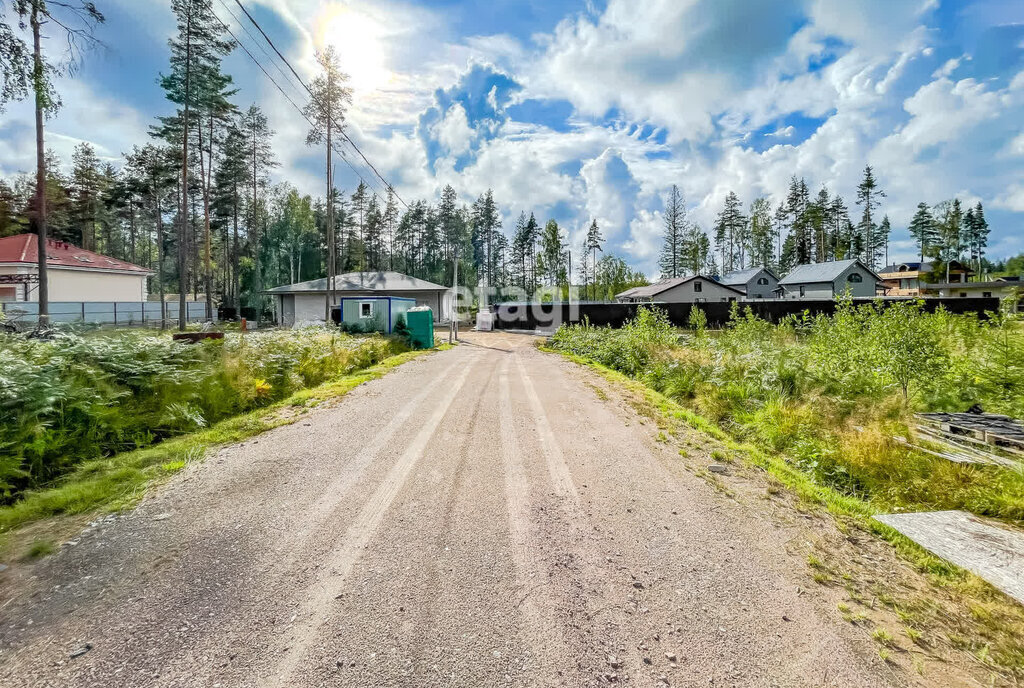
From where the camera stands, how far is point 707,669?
6.23ft

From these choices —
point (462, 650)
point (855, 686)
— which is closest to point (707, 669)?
point (855, 686)

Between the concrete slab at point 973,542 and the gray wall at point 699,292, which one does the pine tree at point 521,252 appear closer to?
the gray wall at point 699,292

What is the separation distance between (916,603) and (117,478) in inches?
237

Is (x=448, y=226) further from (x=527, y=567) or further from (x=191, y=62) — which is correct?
(x=527, y=567)

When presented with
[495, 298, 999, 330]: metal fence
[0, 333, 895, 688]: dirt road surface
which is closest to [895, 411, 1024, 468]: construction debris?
[0, 333, 895, 688]: dirt road surface

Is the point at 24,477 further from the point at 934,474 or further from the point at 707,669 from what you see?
the point at 934,474

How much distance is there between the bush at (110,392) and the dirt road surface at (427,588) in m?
1.26

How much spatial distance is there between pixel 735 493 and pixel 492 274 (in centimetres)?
5798

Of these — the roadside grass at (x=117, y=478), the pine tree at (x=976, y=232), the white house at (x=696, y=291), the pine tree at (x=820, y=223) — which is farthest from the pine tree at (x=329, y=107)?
the pine tree at (x=976, y=232)

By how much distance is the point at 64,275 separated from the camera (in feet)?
82.8

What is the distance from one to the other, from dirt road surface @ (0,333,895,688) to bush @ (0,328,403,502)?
126cm

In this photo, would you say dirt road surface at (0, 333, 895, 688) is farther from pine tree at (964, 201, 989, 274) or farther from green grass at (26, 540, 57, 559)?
pine tree at (964, 201, 989, 274)

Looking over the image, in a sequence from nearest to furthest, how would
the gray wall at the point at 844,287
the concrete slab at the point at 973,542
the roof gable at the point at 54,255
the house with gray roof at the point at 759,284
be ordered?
the concrete slab at the point at 973,542 < the roof gable at the point at 54,255 < the gray wall at the point at 844,287 < the house with gray roof at the point at 759,284

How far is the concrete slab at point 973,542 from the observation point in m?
2.65
